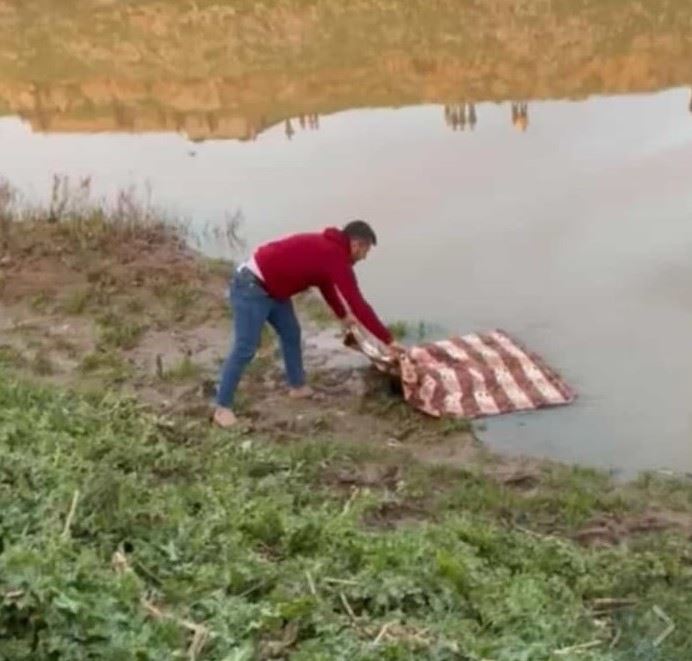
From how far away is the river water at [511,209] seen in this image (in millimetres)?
8883

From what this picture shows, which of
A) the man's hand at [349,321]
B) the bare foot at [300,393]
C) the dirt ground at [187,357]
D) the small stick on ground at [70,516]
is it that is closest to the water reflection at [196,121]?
the dirt ground at [187,357]

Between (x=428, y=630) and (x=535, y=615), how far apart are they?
0.59 m

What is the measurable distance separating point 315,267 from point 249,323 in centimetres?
55

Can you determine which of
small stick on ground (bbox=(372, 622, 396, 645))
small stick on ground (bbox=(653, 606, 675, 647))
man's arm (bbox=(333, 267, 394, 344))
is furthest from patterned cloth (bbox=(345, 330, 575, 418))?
small stick on ground (bbox=(372, 622, 396, 645))

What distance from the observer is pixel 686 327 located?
381 inches

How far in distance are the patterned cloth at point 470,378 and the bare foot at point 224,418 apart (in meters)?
0.88

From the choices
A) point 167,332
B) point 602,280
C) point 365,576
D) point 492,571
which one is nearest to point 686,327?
point 602,280

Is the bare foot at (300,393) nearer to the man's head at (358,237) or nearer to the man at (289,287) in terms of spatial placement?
the man at (289,287)

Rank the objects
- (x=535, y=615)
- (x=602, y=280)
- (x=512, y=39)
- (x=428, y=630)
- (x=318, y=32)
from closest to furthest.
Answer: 1. (x=428, y=630)
2. (x=535, y=615)
3. (x=602, y=280)
4. (x=512, y=39)
5. (x=318, y=32)

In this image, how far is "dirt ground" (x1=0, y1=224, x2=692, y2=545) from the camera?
793 cm

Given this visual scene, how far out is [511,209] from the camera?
1231cm

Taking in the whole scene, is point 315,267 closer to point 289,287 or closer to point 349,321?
point 289,287

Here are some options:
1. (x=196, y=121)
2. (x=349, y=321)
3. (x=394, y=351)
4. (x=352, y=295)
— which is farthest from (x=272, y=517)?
(x=196, y=121)

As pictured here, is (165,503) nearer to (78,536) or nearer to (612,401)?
(78,536)
